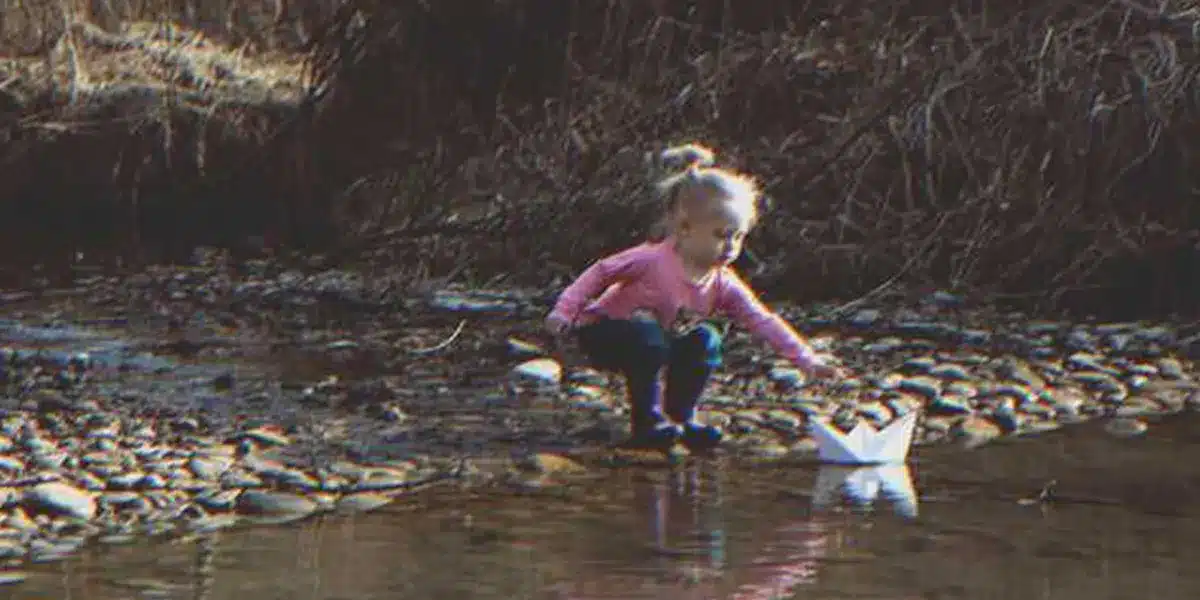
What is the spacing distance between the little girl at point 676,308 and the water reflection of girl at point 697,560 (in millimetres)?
809

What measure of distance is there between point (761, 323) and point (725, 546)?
162 centimetres

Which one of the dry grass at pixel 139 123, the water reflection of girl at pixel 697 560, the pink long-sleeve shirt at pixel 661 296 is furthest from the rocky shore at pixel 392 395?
the dry grass at pixel 139 123

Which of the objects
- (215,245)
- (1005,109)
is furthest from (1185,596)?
(215,245)

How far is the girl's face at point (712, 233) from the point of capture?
6.95 meters

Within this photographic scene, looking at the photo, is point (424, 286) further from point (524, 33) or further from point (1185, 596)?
point (1185, 596)

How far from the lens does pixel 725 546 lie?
5.61 metres

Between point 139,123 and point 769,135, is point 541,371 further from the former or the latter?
point 139,123

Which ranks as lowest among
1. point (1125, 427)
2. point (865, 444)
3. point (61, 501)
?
point (61, 501)

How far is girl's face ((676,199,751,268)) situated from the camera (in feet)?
22.8

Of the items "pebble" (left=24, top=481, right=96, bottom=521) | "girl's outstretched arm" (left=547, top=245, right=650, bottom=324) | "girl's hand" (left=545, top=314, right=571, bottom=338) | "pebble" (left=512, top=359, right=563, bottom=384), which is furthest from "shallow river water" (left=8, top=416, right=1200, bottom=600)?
"pebble" (left=512, top=359, right=563, bottom=384)

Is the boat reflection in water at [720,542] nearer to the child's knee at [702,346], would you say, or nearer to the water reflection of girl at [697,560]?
the water reflection of girl at [697,560]

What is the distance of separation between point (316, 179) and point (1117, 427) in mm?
5678

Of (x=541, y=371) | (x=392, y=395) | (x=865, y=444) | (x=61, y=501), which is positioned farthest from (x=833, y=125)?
(x=61, y=501)

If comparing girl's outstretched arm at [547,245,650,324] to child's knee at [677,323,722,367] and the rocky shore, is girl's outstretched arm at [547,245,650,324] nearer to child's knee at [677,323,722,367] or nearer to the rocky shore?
child's knee at [677,323,722,367]
